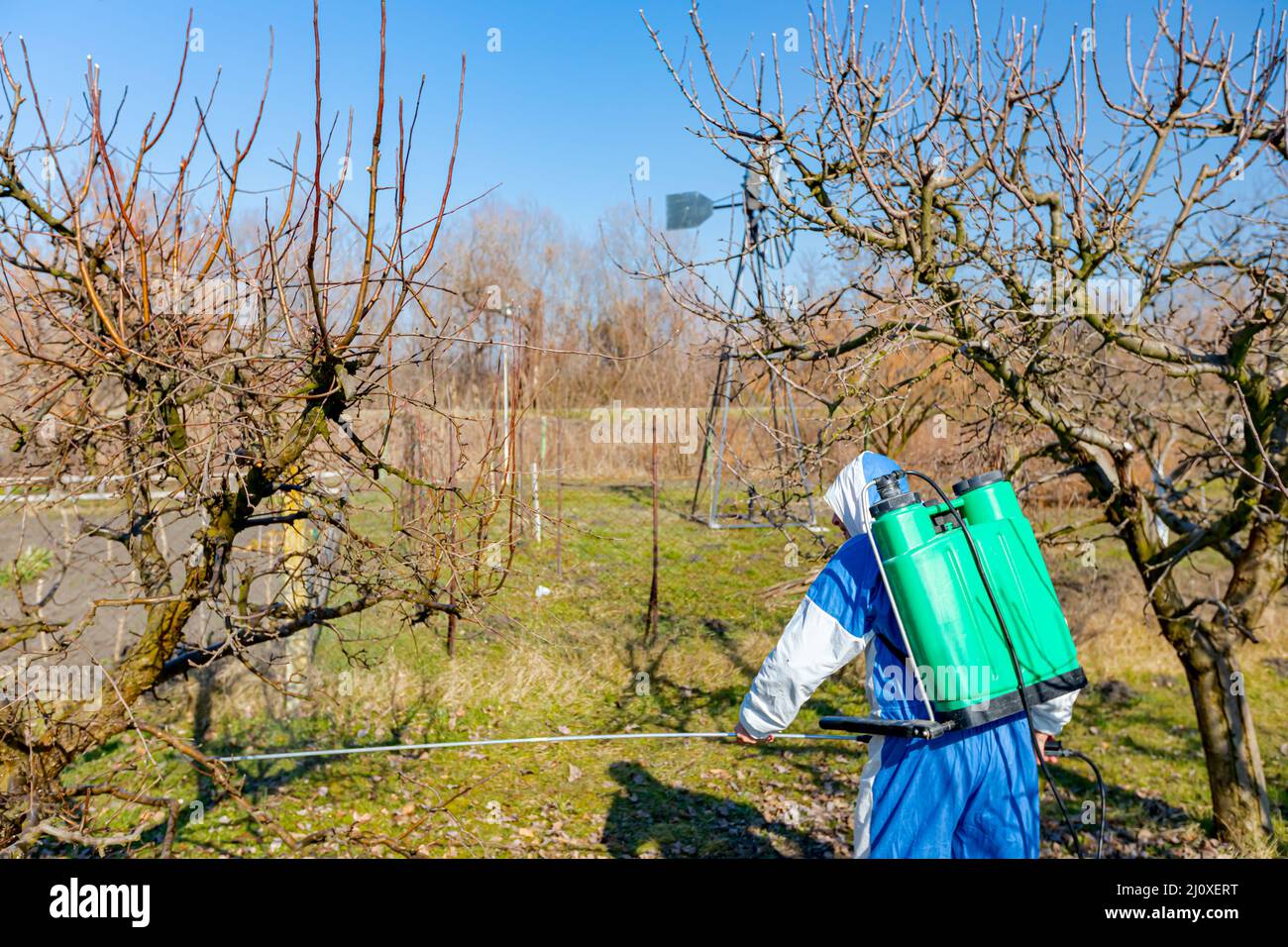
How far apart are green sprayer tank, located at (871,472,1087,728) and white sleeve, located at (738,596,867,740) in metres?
0.28

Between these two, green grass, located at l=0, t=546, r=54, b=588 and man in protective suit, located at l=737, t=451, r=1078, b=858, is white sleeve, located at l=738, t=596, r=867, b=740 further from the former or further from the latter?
green grass, located at l=0, t=546, r=54, b=588

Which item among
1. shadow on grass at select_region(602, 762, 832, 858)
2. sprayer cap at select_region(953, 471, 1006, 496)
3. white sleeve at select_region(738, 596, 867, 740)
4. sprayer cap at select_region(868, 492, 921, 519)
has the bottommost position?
shadow on grass at select_region(602, 762, 832, 858)

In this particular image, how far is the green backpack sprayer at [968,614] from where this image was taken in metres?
3.22

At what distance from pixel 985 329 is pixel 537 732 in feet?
17.8

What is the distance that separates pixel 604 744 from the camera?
29.2 ft

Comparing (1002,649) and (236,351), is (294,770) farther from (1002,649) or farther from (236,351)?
(1002,649)

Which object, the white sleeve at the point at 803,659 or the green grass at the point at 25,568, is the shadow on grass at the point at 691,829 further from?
the green grass at the point at 25,568

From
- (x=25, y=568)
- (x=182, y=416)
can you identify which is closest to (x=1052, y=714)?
(x=182, y=416)

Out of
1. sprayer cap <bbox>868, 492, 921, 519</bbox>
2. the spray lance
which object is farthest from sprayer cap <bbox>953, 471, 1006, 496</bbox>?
sprayer cap <bbox>868, 492, 921, 519</bbox>

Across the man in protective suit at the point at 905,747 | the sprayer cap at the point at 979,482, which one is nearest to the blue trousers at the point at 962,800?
the man in protective suit at the point at 905,747

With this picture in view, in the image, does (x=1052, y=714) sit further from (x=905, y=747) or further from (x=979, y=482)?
(x=979, y=482)

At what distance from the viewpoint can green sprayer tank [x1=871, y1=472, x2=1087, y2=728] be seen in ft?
10.6

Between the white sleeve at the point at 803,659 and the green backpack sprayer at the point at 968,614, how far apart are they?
6.9 inches
